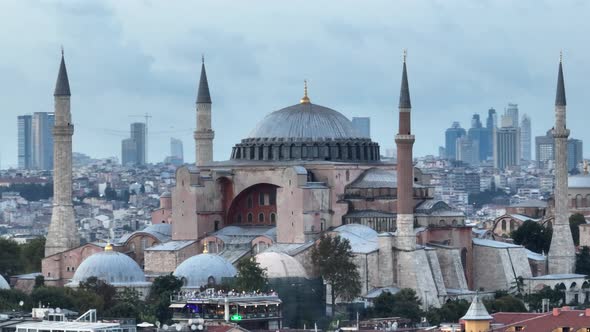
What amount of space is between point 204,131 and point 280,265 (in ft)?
44.2

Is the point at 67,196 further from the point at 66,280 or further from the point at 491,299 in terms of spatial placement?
the point at 491,299

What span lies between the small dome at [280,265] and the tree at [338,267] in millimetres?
650

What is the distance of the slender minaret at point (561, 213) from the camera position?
7494cm

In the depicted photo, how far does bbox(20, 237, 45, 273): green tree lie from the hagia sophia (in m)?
3.24

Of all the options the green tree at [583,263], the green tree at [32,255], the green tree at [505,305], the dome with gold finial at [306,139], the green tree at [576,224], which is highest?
the dome with gold finial at [306,139]

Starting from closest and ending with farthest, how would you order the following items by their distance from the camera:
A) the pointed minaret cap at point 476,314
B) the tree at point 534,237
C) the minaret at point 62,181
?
the pointed minaret cap at point 476,314
the minaret at point 62,181
the tree at point 534,237

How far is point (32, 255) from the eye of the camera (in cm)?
7794

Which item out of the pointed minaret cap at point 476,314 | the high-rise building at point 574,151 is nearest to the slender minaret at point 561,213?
the pointed minaret cap at point 476,314

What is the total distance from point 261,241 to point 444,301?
234 inches

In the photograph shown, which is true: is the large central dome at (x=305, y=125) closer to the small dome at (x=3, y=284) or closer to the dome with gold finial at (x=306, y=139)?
the dome with gold finial at (x=306, y=139)

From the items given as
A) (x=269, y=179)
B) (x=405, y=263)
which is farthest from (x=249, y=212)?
(x=405, y=263)

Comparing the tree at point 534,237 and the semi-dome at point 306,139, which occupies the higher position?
the semi-dome at point 306,139

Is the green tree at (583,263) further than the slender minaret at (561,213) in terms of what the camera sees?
Yes

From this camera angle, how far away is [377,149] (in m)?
75.3
